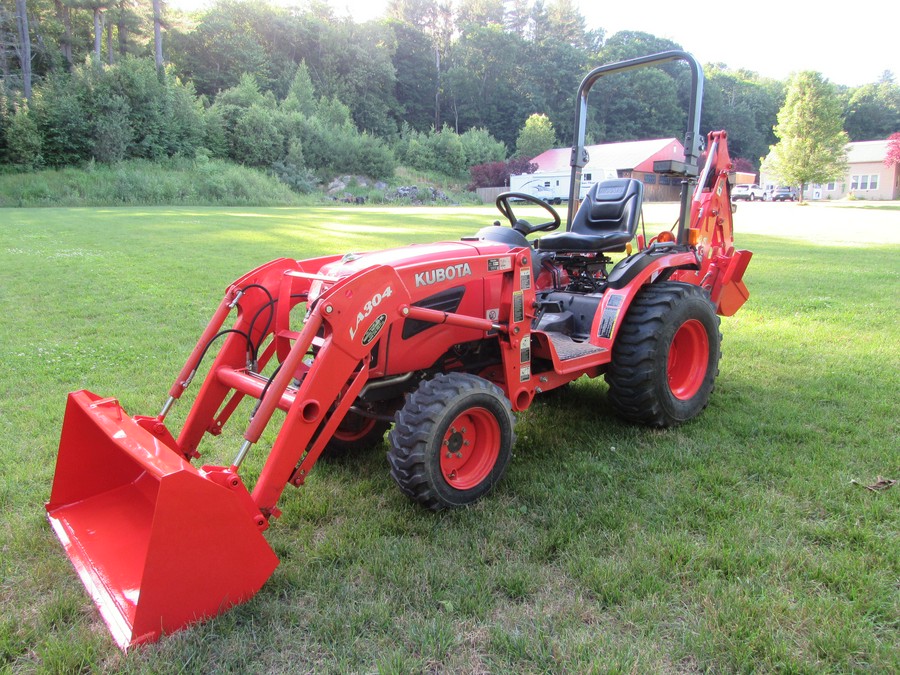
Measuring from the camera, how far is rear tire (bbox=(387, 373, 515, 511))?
271cm

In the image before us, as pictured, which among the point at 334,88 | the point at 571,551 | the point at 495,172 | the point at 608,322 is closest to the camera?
the point at 571,551

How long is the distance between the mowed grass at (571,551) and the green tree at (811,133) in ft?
137

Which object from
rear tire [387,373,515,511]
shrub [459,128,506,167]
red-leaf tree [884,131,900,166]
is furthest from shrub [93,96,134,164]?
red-leaf tree [884,131,900,166]

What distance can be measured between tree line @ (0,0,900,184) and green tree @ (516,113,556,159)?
0.66 ft

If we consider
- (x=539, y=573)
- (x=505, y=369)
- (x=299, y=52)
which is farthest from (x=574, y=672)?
(x=299, y=52)

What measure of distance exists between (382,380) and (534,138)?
209 ft

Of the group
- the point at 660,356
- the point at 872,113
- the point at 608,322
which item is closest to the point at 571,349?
the point at 608,322

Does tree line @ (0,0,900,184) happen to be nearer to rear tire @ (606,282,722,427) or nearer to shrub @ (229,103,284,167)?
shrub @ (229,103,284,167)

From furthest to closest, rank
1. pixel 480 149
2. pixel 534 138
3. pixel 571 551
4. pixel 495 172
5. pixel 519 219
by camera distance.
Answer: pixel 534 138, pixel 480 149, pixel 495 172, pixel 519 219, pixel 571 551

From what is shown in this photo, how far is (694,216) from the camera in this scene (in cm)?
473

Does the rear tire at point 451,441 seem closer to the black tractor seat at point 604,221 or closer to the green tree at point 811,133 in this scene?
the black tractor seat at point 604,221

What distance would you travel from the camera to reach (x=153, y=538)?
205cm

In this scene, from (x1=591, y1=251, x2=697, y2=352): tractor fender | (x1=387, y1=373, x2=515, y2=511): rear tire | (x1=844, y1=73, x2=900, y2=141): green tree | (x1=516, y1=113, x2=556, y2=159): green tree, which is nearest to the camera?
(x1=387, y1=373, x2=515, y2=511): rear tire

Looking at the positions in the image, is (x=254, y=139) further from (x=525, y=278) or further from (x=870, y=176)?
(x=870, y=176)
